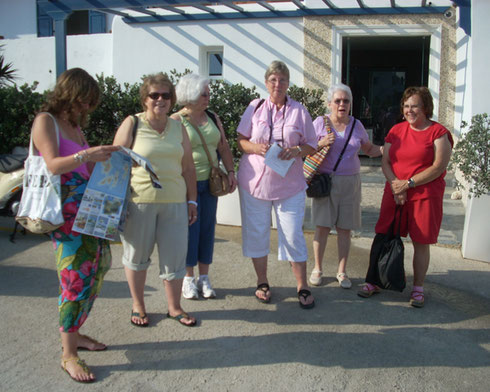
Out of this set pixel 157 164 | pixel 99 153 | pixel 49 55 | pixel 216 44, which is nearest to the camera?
pixel 99 153

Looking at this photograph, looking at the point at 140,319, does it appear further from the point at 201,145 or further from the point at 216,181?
the point at 201,145

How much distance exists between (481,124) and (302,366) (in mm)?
3292

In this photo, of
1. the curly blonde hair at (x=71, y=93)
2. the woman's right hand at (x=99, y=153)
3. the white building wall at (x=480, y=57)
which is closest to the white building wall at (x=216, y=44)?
the white building wall at (x=480, y=57)

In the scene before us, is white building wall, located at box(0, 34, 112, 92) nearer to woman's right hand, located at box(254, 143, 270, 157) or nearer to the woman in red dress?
woman's right hand, located at box(254, 143, 270, 157)

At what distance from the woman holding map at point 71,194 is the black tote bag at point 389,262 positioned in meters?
2.38

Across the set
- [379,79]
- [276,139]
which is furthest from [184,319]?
[379,79]

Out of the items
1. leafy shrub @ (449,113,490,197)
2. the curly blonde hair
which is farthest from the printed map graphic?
leafy shrub @ (449,113,490,197)

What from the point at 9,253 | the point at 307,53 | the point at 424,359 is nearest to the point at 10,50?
the point at 307,53

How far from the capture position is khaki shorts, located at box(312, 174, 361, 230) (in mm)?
4387

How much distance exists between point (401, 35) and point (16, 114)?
7.23 meters

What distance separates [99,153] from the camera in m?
2.68

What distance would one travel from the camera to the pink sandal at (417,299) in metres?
4.02

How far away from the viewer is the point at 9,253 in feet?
17.5

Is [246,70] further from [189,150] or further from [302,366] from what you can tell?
[302,366]
